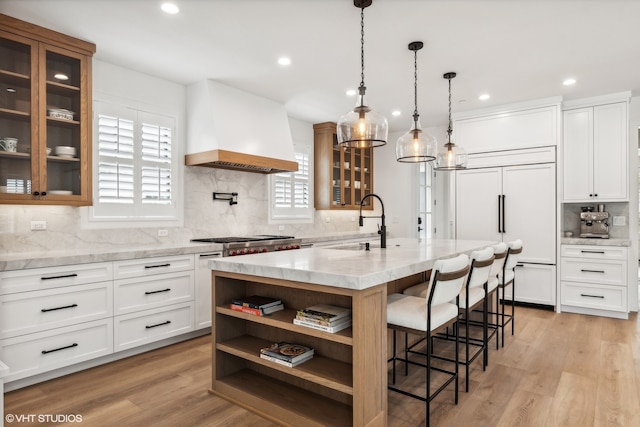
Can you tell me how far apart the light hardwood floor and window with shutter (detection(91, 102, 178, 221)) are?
1.41 metres

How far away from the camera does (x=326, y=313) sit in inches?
83.9

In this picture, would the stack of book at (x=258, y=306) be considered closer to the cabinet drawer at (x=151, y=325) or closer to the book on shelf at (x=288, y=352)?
the book on shelf at (x=288, y=352)

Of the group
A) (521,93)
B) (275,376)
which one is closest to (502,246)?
(275,376)

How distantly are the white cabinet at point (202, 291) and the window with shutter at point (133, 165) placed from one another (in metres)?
0.71

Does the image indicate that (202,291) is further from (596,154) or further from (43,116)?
(596,154)

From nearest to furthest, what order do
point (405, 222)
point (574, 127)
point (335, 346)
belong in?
point (335, 346), point (574, 127), point (405, 222)

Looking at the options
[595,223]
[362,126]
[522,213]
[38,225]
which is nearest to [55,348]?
[38,225]

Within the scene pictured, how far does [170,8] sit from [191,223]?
2326mm

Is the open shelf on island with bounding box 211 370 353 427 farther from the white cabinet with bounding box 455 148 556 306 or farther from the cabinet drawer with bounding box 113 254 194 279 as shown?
the white cabinet with bounding box 455 148 556 306

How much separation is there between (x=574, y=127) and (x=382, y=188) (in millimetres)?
3033

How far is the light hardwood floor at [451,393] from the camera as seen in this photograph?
231 cm

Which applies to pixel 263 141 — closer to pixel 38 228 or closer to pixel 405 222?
pixel 38 228

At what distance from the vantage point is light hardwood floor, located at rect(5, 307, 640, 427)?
7.58 feet

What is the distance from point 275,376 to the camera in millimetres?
2584
